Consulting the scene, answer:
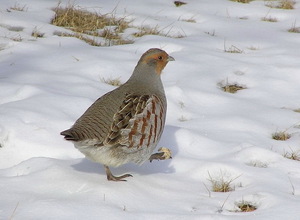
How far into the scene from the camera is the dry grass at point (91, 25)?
8.02 metres

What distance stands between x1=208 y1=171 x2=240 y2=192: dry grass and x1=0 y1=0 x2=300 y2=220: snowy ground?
3cm

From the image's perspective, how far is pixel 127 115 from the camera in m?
4.58

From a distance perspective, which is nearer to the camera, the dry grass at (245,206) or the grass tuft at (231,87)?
the dry grass at (245,206)

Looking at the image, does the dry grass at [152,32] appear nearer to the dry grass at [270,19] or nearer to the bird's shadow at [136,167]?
the dry grass at [270,19]

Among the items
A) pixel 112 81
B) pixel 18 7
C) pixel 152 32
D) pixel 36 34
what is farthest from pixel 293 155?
pixel 18 7

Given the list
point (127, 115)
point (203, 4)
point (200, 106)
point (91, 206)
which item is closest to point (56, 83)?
point (200, 106)

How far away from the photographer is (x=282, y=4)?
388 inches

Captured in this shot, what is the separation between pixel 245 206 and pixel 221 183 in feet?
1.28

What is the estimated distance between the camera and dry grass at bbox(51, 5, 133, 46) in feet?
26.3

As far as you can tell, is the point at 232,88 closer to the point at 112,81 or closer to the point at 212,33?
the point at 112,81

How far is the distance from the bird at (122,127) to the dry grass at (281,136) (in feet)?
4.41

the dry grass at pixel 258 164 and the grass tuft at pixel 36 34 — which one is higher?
the grass tuft at pixel 36 34

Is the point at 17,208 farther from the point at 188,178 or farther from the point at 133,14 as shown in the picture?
the point at 133,14

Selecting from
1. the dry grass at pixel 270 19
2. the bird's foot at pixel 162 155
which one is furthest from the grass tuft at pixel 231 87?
the dry grass at pixel 270 19
